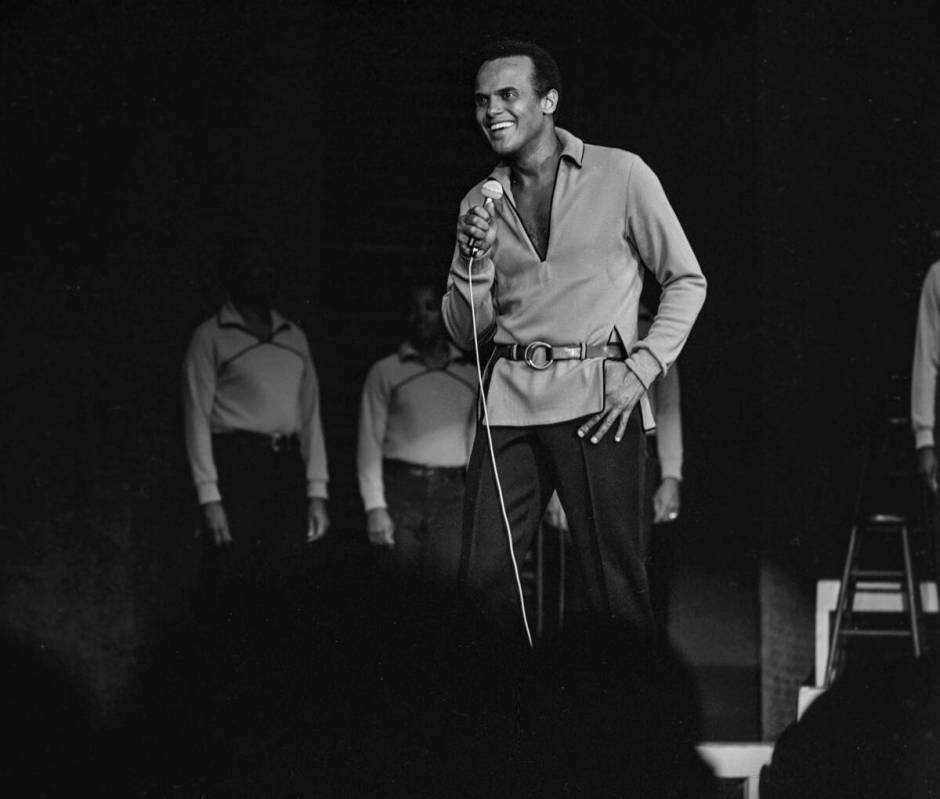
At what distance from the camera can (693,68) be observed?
17.3 ft

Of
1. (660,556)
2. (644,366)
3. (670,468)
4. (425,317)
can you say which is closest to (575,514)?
(644,366)

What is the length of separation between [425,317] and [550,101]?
7.56 ft

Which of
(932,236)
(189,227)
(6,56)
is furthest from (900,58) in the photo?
(6,56)

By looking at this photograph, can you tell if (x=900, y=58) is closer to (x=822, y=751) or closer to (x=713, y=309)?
(x=713, y=309)

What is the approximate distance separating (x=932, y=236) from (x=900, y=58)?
0.64m

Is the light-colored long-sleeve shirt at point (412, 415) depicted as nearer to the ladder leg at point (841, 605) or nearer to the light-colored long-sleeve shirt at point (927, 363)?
the ladder leg at point (841, 605)

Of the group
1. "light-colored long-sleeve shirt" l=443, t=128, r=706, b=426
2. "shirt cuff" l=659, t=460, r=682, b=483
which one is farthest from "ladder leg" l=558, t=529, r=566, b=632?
"light-colored long-sleeve shirt" l=443, t=128, r=706, b=426

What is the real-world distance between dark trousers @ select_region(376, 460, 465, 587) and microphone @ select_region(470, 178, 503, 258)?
224 cm

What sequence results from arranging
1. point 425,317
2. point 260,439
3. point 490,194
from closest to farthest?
point 490,194 → point 260,439 → point 425,317

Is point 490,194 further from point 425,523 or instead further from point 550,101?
point 425,523

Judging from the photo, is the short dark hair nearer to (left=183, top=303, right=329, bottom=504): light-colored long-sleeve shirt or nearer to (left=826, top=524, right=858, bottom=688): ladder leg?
(left=183, top=303, right=329, bottom=504): light-colored long-sleeve shirt

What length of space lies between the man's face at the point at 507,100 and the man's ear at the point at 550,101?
27 millimetres

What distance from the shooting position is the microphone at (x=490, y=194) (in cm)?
339

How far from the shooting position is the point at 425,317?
5.84m
